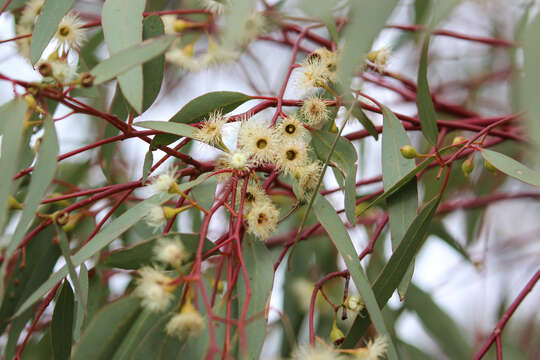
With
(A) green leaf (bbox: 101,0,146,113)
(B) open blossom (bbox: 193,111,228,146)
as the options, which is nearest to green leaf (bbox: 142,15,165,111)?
(A) green leaf (bbox: 101,0,146,113)

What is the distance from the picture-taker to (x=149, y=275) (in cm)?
68

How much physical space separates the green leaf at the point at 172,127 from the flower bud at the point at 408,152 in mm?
334

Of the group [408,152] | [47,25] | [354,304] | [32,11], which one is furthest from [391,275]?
[32,11]

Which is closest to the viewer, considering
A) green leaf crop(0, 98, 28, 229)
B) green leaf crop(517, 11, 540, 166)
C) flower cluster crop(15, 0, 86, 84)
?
green leaf crop(517, 11, 540, 166)

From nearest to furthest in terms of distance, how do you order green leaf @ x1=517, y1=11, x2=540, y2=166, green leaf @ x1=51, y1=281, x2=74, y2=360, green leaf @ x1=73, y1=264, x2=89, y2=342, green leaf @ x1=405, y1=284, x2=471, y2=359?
green leaf @ x1=517, y1=11, x2=540, y2=166 → green leaf @ x1=73, y1=264, x2=89, y2=342 → green leaf @ x1=51, y1=281, x2=74, y2=360 → green leaf @ x1=405, y1=284, x2=471, y2=359

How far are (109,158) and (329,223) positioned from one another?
563 millimetres

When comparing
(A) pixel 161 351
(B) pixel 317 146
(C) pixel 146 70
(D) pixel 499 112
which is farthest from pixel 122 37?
(D) pixel 499 112

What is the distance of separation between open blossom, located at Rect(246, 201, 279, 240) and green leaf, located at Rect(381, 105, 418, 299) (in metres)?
0.22

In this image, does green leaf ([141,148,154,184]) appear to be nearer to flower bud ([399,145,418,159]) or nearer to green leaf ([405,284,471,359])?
flower bud ([399,145,418,159])

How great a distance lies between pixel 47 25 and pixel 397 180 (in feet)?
2.07

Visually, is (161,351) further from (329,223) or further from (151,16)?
(151,16)

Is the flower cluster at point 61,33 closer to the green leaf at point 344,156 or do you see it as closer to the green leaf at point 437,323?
the green leaf at point 344,156

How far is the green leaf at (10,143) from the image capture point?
2.20ft

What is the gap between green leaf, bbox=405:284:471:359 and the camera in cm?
148
